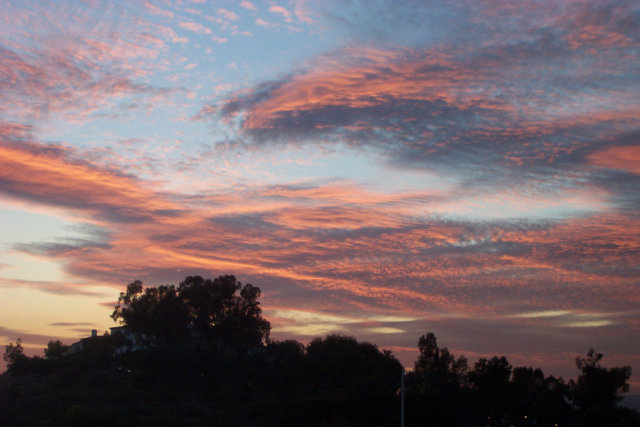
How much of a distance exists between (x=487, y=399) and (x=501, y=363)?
510 cm

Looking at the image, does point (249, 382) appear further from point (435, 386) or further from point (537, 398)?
point (537, 398)

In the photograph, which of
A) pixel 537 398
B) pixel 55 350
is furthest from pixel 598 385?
pixel 55 350

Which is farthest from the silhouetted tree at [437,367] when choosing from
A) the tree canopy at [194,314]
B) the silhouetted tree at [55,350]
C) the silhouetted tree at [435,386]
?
the silhouetted tree at [55,350]

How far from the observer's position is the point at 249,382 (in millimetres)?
63719

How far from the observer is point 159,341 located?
234 ft

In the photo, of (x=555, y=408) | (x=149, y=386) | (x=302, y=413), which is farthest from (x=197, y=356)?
(x=555, y=408)

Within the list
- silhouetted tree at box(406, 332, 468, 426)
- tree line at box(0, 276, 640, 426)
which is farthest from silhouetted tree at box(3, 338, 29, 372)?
silhouetted tree at box(406, 332, 468, 426)

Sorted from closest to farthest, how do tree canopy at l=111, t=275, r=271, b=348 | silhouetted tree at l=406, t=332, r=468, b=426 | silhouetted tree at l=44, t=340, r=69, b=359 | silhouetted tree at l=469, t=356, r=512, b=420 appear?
1. silhouetted tree at l=406, t=332, r=468, b=426
2. silhouetted tree at l=469, t=356, r=512, b=420
3. tree canopy at l=111, t=275, r=271, b=348
4. silhouetted tree at l=44, t=340, r=69, b=359

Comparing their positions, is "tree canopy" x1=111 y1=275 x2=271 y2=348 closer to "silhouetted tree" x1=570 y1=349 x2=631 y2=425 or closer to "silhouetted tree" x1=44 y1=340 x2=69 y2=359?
"silhouetted tree" x1=44 y1=340 x2=69 y2=359

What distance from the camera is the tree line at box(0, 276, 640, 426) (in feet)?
179

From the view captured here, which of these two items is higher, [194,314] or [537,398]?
[194,314]

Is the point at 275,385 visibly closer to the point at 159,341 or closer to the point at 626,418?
the point at 159,341

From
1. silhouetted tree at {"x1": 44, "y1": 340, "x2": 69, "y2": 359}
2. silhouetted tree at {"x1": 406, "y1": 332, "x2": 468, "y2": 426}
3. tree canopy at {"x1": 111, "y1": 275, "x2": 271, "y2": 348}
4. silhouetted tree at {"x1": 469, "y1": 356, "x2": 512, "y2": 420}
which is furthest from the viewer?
silhouetted tree at {"x1": 44, "y1": 340, "x2": 69, "y2": 359}

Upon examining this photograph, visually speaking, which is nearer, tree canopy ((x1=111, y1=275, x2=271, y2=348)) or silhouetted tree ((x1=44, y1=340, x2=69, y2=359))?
tree canopy ((x1=111, y1=275, x2=271, y2=348))
